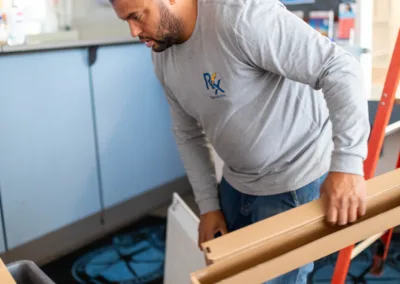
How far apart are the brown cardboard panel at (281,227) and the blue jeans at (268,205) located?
11.9 inches

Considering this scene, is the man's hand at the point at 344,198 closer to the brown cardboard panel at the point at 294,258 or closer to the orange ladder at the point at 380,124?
the brown cardboard panel at the point at 294,258

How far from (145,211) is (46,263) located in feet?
1.92

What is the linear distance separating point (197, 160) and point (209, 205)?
0.12 m

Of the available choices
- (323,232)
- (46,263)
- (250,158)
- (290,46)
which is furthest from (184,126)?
(46,263)

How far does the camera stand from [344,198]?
2.37 ft

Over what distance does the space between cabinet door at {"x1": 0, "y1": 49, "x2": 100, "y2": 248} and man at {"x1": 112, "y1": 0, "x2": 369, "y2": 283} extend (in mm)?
916

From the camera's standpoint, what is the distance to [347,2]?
1.81 meters

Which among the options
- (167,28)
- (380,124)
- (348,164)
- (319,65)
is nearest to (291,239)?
(348,164)

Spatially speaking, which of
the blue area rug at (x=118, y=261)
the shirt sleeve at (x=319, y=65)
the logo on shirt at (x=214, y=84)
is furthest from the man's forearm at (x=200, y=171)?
the blue area rug at (x=118, y=261)

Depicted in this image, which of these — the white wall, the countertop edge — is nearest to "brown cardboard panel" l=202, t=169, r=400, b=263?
the countertop edge

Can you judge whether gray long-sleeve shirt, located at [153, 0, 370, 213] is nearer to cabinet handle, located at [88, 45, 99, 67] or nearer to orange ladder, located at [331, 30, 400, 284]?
orange ladder, located at [331, 30, 400, 284]

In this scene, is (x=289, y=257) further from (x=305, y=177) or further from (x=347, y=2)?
(x=347, y=2)

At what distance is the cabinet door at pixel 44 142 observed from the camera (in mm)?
1841

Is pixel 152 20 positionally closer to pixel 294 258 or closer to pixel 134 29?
pixel 134 29
